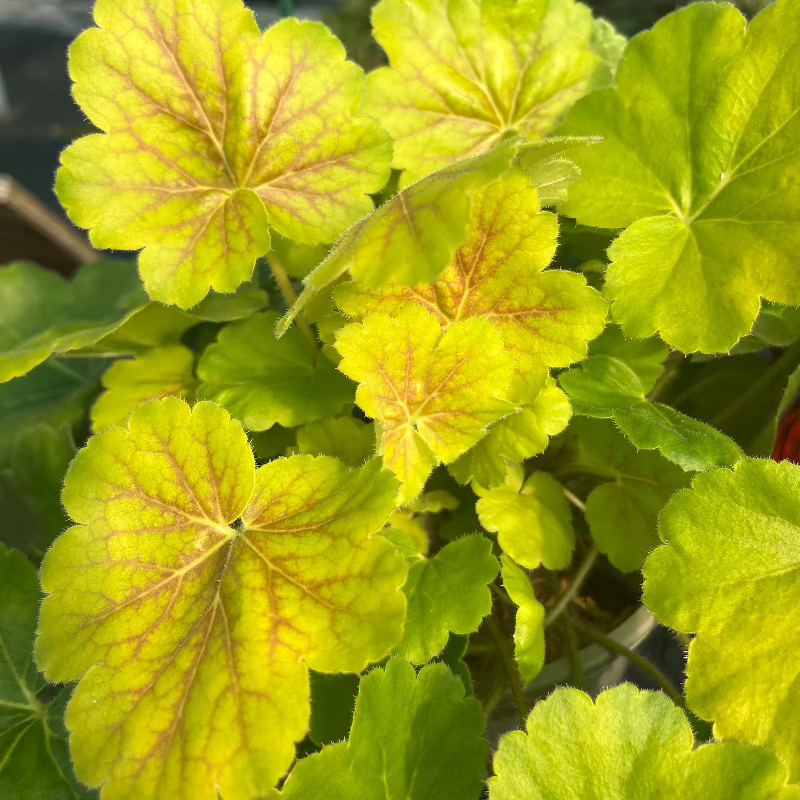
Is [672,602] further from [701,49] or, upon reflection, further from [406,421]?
[701,49]

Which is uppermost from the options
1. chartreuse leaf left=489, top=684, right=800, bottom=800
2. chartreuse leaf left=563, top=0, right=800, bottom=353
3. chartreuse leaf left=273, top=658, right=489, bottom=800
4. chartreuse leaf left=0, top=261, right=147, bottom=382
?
chartreuse leaf left=563, top=0, right=800, bottom=353

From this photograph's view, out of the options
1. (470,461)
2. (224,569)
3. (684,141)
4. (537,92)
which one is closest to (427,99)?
(537,92)

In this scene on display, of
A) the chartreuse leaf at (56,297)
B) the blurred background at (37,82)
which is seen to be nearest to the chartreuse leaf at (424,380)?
the chartreuse leaf at (56,297)

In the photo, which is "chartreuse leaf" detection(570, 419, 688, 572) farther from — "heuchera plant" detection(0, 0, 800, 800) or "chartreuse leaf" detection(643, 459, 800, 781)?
"chartreuse leaf" detection(643, 459, 800, 781)

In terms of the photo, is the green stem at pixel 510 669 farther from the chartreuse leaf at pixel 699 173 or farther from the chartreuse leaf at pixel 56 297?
the chartreuse leaf at pixel 56 297

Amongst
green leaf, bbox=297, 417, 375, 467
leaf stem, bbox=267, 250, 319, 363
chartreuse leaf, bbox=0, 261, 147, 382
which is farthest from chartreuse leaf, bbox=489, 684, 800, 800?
chartreuse leaf, bbox=0, 261, 147, 382

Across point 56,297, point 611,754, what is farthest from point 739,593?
point 56,297
